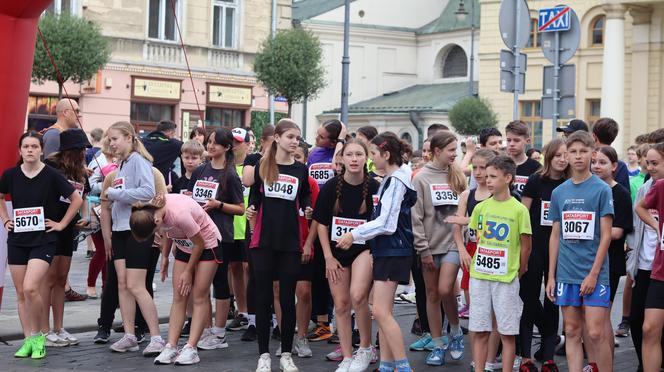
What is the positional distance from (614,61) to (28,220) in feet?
132

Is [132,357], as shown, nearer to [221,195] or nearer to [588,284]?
[221,195]

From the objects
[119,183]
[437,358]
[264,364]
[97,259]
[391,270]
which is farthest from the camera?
[97,259]

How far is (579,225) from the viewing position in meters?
8.41

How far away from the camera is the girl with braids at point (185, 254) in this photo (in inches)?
372

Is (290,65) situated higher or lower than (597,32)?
lower

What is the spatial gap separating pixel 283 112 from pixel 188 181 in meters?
30.0

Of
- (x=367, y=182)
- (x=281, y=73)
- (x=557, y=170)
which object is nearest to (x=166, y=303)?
(x=367, y=182)

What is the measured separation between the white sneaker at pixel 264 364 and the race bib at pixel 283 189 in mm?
1247

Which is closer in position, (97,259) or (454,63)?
(97,259)

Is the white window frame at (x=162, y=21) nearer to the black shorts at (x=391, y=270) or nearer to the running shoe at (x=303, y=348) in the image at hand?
the running shoe at (x=303, y=348)

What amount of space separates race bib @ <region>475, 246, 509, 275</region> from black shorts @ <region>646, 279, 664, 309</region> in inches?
40.1

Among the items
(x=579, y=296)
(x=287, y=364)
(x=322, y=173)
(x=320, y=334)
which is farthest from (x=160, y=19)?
(x=579, y=296)

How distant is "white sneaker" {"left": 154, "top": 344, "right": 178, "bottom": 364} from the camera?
31.2 ft

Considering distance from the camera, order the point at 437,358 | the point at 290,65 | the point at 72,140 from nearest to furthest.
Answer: the point at 437,358 < the point at 72,140 < the point at 290,65
